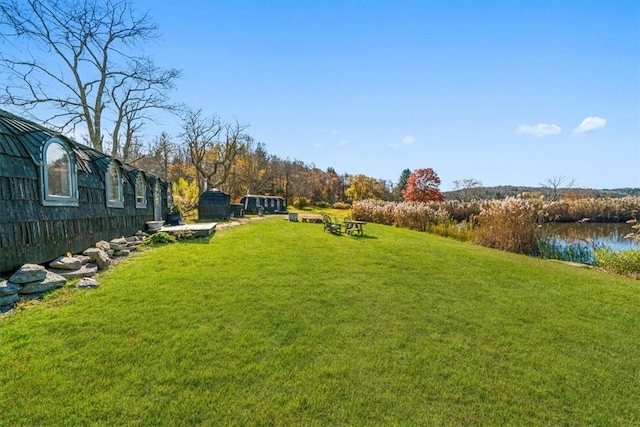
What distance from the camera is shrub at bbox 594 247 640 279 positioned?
299 inches

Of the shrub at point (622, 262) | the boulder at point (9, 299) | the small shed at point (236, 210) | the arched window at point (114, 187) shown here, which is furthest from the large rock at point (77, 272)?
the small shed at point (236, 210)

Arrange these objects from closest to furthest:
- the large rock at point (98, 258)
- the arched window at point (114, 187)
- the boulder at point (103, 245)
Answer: the large rock at point (98, 258), the boulder at point (103, 245), the arched window at point (114, 187)

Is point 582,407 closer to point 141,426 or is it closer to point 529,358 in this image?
point 529,358

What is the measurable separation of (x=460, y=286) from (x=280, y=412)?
4.21 metres

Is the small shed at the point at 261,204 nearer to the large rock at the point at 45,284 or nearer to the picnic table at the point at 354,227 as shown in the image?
the picnic table at the point at 354,227

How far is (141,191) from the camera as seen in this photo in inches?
409

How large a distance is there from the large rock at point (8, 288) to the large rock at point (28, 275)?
8 cm

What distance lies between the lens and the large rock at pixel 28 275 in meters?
4.27

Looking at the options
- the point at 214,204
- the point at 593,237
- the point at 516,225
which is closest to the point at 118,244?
the point at 214,204

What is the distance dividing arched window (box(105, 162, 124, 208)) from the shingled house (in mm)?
25

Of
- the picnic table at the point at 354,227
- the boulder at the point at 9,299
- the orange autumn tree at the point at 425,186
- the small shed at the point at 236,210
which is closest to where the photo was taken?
the boulder at the point at 9,299

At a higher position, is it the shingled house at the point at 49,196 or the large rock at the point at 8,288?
the shingled house at the point at 49,196

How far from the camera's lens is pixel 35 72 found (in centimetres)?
1603

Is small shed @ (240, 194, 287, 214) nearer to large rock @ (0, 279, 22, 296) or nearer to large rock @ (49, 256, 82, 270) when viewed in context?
large rock @ (49, 256, 82, 270)
